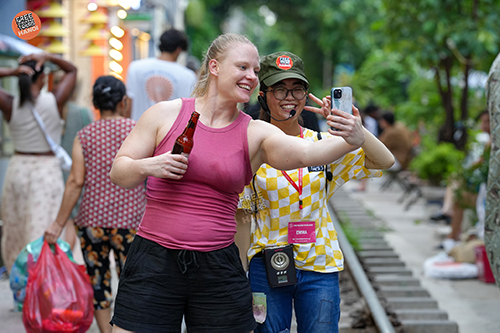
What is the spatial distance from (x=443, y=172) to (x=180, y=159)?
36.8 ft

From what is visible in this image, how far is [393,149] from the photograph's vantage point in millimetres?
15758

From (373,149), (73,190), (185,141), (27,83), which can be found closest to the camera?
(185,141)

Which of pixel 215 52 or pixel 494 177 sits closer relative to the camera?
pixel 215 52

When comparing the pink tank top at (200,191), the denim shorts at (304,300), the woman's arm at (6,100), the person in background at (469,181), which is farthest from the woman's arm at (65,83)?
the person in background at (469,181)

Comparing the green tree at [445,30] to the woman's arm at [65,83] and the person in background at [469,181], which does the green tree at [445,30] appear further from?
the woman's arm at [65,83]

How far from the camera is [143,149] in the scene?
106 inches

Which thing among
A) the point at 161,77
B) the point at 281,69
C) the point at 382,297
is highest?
the point at 161,77

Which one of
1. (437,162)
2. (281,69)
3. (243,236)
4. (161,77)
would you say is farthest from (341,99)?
(437,162)

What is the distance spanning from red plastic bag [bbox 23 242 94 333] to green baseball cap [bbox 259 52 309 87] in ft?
6.24

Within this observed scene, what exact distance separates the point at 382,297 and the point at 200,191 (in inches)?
146

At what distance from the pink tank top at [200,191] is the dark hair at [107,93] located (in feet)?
6.28

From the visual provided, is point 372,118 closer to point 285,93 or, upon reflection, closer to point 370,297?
point 370,297

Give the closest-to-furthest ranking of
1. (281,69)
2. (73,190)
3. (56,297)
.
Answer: (281,69) < (56,297) < (73,190)

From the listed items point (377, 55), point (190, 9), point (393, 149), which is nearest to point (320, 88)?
point (377, 55)
